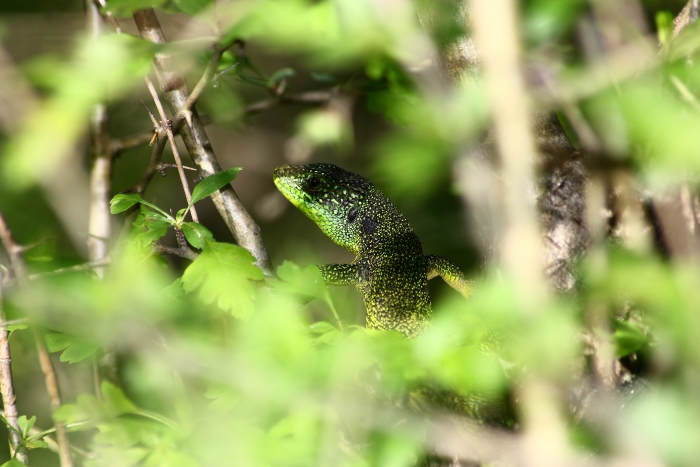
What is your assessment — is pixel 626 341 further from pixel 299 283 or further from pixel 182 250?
pixel 182 250

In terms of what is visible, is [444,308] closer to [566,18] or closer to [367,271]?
[566,18]

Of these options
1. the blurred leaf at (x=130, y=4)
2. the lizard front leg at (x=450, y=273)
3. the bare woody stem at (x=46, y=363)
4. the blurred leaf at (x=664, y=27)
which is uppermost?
the blurred leaf at (x=130, y=4)

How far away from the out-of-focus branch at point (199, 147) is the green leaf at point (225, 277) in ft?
1.20

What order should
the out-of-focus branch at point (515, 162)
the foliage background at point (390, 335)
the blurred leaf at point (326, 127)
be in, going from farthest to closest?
1. the blurred leaf at point (326, 127)
2. the foliage background at point (390, 335)
3. the out-of-focus branch at point (515, 162)

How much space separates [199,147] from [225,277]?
593 millimetres

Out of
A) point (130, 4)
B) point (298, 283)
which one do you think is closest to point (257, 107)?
point (130, 4)

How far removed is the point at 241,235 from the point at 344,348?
813 millimetres

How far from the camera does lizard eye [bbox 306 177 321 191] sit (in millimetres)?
2541

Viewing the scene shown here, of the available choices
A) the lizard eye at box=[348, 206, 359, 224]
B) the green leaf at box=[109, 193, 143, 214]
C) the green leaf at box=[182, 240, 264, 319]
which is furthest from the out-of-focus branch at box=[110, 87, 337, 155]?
the green leaf at box=[182, 240, 264, 319]

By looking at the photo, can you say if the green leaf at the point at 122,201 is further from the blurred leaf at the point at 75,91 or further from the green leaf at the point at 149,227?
the blurred leaf at the point at 75,91

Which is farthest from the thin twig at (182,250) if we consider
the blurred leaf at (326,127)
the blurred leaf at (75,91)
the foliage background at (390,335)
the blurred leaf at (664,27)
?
the blurred leaf at (326,127)

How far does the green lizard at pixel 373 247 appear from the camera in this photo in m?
2.34

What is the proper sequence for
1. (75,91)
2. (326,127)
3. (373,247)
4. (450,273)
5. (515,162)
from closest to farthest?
(515,162), (75,91), (450,273), (373,247), (326,127)

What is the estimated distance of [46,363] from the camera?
5.04 feet
